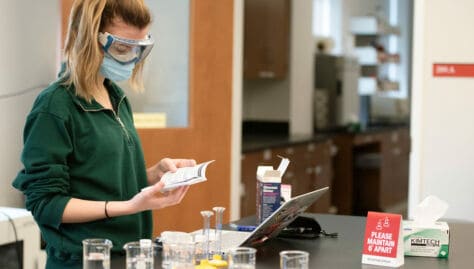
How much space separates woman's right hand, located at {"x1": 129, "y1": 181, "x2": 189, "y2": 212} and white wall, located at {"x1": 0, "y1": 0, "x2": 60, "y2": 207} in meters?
1.86

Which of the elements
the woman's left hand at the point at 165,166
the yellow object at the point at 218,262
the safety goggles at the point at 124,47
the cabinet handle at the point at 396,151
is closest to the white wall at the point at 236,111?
the woman's left hand at the point at 165,166

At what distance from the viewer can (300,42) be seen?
7.09m

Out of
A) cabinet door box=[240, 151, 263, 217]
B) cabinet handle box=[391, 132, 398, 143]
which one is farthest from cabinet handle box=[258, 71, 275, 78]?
cabinet handle box=[391, 132, 398, 143]

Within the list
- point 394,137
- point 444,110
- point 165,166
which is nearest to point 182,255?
point 165,166

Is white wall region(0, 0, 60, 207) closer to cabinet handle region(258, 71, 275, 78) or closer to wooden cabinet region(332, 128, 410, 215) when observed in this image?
cabinet handle region(258, 71, 275, 78)

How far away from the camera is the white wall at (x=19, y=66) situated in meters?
3.60

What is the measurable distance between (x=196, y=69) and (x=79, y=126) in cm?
228

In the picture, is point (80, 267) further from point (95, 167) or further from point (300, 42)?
point (300, 42)

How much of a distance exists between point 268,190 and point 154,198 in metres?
0.43

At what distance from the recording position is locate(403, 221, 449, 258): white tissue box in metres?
1.97

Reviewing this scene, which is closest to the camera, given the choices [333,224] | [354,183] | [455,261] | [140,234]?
[455,261]

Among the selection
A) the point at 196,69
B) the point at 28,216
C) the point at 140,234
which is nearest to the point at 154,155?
the point at 196,69

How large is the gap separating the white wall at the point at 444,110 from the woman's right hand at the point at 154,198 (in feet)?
7.95

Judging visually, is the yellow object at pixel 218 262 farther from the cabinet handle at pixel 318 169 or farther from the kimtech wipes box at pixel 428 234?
the cabinet handle at pixel 318 169
